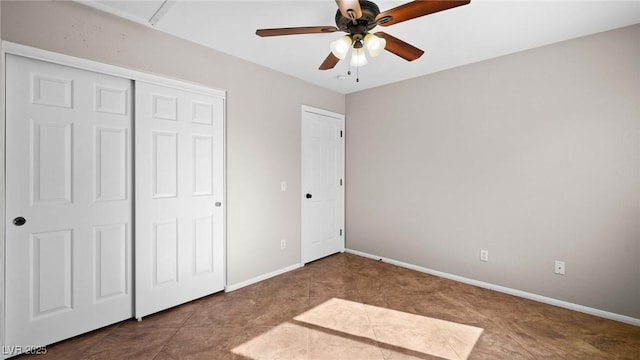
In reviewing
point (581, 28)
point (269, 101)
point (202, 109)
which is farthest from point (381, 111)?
point (202, 109)

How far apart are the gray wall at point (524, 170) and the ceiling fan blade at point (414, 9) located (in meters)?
1.92

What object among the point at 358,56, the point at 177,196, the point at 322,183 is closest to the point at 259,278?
the point at 177,196

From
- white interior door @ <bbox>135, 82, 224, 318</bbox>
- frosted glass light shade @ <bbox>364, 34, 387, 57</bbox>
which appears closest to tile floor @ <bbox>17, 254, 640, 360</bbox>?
white interior door @ <bbox>135, 82, 224, 318</bbox>

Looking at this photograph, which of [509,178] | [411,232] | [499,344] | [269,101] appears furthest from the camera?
[411,232]

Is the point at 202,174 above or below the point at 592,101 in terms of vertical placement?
below

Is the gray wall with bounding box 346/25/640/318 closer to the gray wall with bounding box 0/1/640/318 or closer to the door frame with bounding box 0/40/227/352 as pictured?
the gray wall with bounding box 0/1/640/318

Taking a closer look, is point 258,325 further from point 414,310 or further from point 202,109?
point 202,109

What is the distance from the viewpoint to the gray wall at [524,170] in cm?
243

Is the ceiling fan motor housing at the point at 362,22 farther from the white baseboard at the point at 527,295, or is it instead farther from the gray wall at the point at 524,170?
the white baseboard at the point at 527,295

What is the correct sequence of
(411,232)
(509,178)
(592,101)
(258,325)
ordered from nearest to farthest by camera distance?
1. (258,325)
2. (592,101)
3. (509,178)
4. (411,232)

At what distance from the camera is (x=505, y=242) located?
3.01 meters

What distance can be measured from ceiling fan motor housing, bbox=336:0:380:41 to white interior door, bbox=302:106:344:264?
6.32 ft

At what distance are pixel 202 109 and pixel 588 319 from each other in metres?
4.02

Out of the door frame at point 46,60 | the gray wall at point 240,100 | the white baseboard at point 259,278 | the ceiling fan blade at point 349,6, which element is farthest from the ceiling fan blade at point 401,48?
the white baseboard at point 259,278
